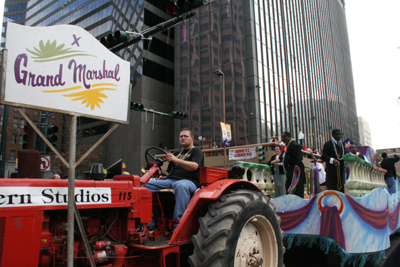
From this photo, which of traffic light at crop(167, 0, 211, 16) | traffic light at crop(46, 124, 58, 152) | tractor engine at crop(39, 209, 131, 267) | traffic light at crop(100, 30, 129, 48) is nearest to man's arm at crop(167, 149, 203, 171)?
tractor engine at crop(39, 209, 131, 267)

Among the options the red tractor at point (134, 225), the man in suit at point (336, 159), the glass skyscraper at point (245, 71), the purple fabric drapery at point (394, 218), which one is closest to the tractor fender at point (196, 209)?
the red tractor at point (134, 225)

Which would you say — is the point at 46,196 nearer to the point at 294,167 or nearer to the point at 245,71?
the point at 294,167

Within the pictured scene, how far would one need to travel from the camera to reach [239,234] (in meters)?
3.23

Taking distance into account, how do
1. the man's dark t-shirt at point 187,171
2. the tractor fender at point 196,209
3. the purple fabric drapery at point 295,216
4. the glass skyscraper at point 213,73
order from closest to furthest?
the tractor fender at point 196,209, the man's dark t-shirt at point 187,171, the purple fabric drapery at point 295,216, the glass skyscraper at point 213,73

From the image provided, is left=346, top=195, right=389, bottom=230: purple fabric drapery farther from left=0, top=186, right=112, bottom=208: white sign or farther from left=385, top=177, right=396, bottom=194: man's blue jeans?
left=385, top=177, right=396, bottom=194: man's blue jeans

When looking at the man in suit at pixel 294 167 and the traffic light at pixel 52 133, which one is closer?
the man in suit at pixel 294 167

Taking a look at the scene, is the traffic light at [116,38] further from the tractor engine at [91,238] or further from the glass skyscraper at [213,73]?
the glass skyscraper at [213,73]

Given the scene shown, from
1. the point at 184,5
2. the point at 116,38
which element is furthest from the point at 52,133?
the point at 184,5

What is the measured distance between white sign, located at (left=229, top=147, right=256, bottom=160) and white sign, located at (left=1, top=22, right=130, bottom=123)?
13.0 metres

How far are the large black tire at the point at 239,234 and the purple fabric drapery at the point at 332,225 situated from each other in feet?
3.90

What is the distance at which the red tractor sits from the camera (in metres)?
2.45

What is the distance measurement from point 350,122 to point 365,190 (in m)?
65.1

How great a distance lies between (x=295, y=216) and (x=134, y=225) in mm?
2979

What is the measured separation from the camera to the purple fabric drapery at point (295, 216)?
16.3 ft
